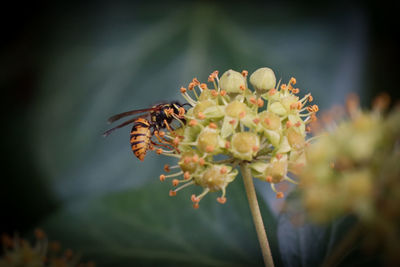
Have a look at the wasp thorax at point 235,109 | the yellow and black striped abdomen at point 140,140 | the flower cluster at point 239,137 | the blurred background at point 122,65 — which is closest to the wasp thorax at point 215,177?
the flower cluster at point 239,137

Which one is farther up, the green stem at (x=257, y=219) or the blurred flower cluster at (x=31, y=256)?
the green stem at (x=257, y=219)

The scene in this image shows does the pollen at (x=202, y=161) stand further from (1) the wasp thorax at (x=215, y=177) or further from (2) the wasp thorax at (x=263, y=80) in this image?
(2) the wasp thorax at (x=263, y=80)

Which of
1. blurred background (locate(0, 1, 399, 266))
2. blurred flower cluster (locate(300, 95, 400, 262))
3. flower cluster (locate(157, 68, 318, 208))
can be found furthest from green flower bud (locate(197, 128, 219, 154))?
blurred background (locate(0, 1, 399, 266))

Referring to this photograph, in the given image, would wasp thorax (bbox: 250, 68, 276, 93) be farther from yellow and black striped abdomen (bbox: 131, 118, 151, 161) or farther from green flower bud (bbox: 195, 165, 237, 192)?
yellow and black striped abdomen (bbox: 131, 118, 151, 161)

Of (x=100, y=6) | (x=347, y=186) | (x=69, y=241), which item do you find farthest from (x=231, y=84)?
(x=100, y=6)

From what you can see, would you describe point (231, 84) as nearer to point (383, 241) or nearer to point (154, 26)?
point (383, 241)

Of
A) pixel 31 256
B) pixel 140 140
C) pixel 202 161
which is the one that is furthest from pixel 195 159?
pixel 31 256
